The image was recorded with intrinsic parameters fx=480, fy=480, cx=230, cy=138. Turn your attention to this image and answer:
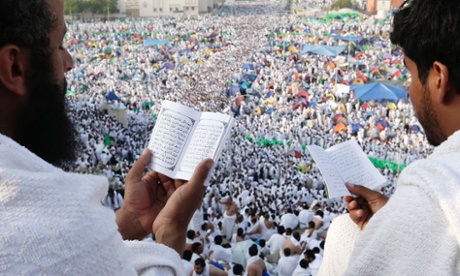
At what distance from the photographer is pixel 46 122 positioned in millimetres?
754

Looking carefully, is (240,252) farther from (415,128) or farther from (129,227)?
(415,128)

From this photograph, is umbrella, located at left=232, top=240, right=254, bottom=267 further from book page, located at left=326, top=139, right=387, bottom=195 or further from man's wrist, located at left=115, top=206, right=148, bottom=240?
man's wrist, located at left=115, top=206, right=148, bottom=240

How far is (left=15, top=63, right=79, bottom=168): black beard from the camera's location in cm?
71

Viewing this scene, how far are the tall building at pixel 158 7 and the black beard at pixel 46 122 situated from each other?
138 ft

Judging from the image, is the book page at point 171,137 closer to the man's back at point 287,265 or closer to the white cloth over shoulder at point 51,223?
the white cloth over shoulder at point 51,223

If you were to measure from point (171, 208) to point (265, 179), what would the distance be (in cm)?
557

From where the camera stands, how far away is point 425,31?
74cm

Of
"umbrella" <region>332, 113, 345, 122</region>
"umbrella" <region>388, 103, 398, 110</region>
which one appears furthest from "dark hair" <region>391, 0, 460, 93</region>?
Answer: "umbrella" <region>388, 103, 398, 110</region>

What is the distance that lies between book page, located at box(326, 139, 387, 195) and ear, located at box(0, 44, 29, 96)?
812mm

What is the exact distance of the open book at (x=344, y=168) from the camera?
1159 millimetres

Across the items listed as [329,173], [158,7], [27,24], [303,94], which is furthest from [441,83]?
[158,7]

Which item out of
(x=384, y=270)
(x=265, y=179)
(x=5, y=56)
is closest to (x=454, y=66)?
(x=384, y=270)

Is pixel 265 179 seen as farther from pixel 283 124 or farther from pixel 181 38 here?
pixel 181 38

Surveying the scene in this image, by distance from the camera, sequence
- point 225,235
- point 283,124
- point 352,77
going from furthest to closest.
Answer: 1. point 352,77
2. point 283,124
3. point 225,235
